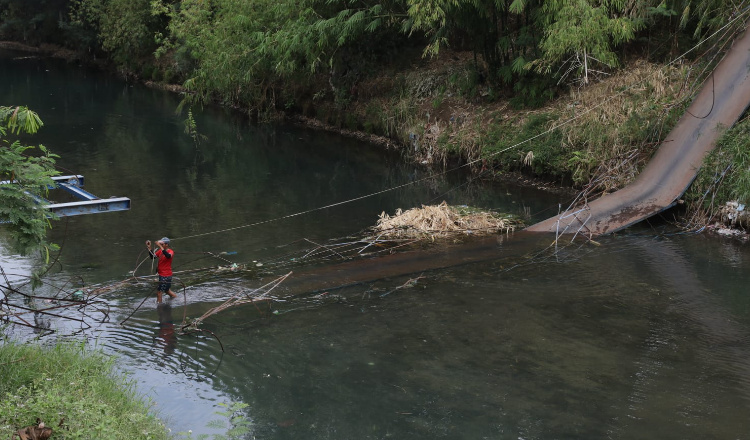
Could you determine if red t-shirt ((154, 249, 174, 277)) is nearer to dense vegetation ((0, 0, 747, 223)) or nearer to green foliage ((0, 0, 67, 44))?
dense vegetation ((0, 0, 747, 223))

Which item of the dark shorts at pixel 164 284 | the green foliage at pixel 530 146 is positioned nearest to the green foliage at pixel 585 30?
the green foliage at pixel 530 146

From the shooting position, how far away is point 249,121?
28844mm

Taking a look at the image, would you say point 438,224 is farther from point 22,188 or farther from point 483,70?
point 483,70

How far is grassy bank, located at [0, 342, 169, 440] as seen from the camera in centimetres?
611

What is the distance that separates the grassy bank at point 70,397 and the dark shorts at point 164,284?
1.86 metres

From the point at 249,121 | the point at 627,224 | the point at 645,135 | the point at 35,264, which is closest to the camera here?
the point at 35,264

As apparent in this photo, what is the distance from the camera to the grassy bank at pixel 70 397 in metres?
6.11

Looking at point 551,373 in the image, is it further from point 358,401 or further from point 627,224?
point 627,224

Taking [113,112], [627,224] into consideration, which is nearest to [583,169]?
[627,224]

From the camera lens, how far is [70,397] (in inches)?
261

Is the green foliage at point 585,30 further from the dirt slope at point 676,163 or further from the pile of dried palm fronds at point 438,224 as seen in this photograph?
the pile of dried palm fronds at point 438,224

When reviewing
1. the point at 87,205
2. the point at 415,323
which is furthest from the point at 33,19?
the point at 415,323

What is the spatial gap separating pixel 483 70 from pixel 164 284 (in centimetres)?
1420

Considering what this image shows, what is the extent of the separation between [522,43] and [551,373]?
12.5m
